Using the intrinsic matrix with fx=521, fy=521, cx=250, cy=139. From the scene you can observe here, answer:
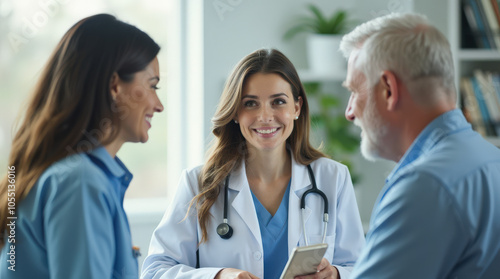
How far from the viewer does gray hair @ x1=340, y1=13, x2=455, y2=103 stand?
1064mm

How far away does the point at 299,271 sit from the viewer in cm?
149

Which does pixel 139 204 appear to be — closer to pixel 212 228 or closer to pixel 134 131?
pixel 212 228

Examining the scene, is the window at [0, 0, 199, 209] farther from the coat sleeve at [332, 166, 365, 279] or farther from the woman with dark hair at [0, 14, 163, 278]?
the woman with dark hair at [0, 14, 163, 278]

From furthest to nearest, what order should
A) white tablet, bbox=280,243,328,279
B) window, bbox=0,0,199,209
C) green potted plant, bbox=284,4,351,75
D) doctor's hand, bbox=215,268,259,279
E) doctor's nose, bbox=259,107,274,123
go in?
green potted plant, bbox=284,4,351,75
window, bbox=0,0,199,209
doctor's nose, bbox=259,107,274,123
doctor's hand, bbox=215,268,259,279
white tablet, bbox=280,243,328,279

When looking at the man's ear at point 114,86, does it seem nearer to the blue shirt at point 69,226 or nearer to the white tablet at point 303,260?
the blue shirt at point 69,226

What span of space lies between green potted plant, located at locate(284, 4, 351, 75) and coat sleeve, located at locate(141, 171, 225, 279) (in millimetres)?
1280

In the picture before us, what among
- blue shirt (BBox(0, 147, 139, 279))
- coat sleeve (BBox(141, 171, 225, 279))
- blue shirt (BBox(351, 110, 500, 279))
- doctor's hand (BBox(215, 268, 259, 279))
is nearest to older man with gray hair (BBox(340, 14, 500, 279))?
blue shirt (BBox(351, 110, 500, 279))

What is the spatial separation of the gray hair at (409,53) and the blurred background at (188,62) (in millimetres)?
1585

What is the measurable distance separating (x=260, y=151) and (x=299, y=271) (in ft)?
1.76

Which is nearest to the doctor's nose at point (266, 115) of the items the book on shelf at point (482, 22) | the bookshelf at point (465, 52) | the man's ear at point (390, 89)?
the man's ear at point (390, 89)

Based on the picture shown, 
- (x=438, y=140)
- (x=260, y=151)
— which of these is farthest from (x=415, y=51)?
(x=260, y=151)

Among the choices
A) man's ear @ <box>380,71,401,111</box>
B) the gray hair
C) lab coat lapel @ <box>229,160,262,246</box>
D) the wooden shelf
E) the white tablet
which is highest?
the wooden shelf

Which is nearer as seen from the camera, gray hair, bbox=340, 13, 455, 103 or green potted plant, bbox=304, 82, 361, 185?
gray hair, bbox=340, 13, 455, 103

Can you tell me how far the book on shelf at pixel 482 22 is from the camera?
2590mm
